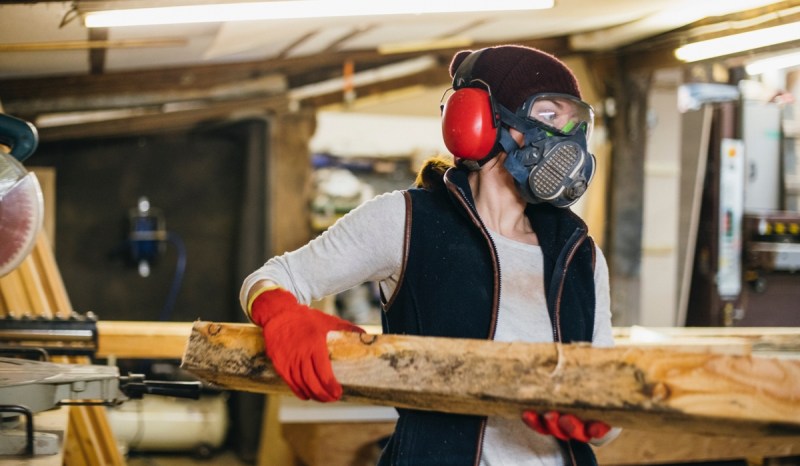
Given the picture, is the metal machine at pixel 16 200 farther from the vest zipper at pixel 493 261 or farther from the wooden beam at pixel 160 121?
the wooden beam at pixel 160 121

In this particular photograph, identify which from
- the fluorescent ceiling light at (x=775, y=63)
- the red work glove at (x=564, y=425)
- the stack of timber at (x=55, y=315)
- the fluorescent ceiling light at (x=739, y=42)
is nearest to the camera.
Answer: the red work glove at (x=564, y=425)

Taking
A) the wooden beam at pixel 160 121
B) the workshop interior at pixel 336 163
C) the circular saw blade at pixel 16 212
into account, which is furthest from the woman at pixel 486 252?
the wooden beam at pixel 160 121

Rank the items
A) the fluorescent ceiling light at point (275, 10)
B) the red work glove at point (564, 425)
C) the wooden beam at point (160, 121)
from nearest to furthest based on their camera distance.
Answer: the red work glove at point (564, 425)
the fluorescent ceiling light at point (275, 10)
the wooden beam at point (160, 121)

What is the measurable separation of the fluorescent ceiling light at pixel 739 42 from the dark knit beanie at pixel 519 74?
3049mm

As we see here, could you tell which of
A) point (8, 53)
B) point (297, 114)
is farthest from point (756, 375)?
point (297, 114)

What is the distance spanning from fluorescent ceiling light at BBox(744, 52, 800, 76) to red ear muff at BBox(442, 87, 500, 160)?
389 cm

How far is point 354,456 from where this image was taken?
165 inches

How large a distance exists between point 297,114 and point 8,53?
2.43m

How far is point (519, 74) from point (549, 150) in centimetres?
20

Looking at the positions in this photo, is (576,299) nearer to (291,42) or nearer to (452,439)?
(452,439)

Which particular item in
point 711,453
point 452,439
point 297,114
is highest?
point 297,114

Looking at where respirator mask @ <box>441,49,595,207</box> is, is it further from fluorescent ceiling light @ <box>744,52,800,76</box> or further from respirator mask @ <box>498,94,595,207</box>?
fluorescent ceiling light @ <box>744,52,800,76</box>

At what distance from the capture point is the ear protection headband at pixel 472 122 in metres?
1.89

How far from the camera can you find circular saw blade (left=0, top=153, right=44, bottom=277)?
2039 mm
